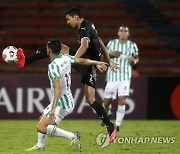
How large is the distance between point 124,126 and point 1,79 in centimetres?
317

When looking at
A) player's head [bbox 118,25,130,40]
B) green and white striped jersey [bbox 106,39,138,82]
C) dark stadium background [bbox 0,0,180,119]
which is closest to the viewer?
player's head [bbox 118,25,130,40]

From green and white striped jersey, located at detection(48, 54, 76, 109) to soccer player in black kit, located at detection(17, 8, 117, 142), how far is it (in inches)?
32.2

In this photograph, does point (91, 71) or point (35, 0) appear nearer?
point (91, 71)

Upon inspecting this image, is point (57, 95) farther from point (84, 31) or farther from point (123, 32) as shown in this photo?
point (123, 32)

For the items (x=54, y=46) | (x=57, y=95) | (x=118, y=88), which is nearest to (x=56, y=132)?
(x=57, y=95)

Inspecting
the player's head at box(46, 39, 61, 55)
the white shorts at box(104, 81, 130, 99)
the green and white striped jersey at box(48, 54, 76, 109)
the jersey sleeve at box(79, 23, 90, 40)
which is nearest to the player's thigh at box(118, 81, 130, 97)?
the white shorts at box(104, 81, 130, 99)

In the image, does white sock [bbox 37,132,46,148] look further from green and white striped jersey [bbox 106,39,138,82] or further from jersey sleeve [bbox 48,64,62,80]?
green and white striped jersey [bbox 106,39,138,82]

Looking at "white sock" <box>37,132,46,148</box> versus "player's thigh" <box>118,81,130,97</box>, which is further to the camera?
"player's thigh" <box>118,81,130,97</box>

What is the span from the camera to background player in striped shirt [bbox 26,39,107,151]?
26.9 ft

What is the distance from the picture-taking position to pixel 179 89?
586 inches

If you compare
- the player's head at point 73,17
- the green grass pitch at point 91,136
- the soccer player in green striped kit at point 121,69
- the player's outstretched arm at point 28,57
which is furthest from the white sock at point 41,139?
the soccer player in green striped kit at point 121,69

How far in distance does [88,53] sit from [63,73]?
5.17 feet

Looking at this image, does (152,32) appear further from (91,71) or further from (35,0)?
(91,71)

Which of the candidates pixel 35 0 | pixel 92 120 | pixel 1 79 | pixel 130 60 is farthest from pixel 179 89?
pixel 35 0
